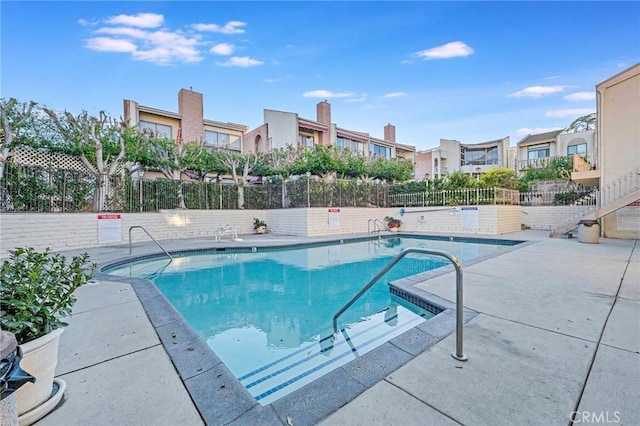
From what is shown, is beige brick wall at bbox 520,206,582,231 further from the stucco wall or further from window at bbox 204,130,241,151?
window at bbox 204,130,241,151

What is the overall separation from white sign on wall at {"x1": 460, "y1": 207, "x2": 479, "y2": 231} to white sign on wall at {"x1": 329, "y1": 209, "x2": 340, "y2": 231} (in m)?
5.54

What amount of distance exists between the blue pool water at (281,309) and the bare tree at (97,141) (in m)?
4.28

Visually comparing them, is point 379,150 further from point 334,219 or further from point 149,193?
point 149,193

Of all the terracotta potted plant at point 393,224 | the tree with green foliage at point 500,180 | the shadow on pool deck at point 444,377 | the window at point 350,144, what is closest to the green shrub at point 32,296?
the shadow on pool deck at point 444,377

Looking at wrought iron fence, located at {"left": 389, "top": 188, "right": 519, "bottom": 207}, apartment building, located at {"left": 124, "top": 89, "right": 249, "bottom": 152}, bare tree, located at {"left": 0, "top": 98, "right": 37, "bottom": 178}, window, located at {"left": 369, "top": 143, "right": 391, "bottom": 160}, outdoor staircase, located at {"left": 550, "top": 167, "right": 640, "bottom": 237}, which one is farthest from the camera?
window, located at {"left": 369, "top": 143, "right": 391, "bottom": 160}

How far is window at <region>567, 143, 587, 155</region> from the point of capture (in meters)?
22.2

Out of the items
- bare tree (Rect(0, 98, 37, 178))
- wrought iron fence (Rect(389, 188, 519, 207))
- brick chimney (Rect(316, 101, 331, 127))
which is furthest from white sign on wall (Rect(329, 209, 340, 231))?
bare tree (Rect(0, 98, 37, 178))

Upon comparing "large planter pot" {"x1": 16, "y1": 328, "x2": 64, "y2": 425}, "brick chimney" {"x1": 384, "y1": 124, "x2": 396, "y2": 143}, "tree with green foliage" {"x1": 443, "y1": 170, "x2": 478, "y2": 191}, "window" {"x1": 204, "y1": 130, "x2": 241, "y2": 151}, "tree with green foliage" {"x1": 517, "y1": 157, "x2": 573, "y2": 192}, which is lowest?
"large planter pot" {"x1": 16, "y1": 328, "x2": 64, "y2": 425}

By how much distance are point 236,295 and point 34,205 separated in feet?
25.3

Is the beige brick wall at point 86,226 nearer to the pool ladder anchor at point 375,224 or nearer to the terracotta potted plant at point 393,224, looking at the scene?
the pool ladder anchor at point 375,224

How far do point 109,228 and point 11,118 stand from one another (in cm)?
419

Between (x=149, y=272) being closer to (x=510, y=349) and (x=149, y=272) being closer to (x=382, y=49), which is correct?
(x=510, y=349)

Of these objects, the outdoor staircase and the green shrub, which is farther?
the outdoor staircase

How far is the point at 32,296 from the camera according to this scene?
56.6 inches
